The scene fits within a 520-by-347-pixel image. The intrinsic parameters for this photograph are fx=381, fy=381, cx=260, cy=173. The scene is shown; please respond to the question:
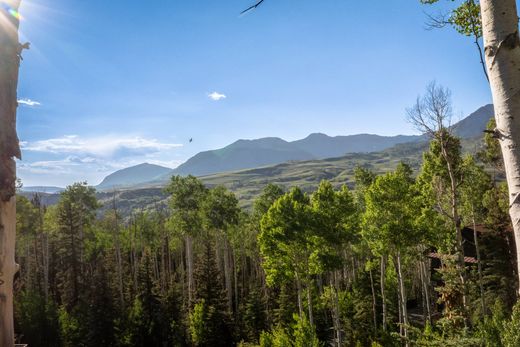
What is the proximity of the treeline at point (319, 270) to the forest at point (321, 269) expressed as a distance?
4.6 inches

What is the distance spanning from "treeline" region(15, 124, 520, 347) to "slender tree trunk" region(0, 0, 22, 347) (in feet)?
53.1

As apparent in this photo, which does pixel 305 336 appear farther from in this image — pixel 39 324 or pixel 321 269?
pixel 39 324

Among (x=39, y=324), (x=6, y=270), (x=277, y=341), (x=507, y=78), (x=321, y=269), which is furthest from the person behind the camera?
(x=39, y=324)

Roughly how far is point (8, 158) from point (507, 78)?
11.3 feet

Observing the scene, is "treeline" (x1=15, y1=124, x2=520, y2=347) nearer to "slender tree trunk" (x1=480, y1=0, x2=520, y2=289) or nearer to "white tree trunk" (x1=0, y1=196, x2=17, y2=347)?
"slender tree trunk" (x1=480, y1=0, x2=520, y2=289)

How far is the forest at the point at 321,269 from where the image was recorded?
2367 centimetres

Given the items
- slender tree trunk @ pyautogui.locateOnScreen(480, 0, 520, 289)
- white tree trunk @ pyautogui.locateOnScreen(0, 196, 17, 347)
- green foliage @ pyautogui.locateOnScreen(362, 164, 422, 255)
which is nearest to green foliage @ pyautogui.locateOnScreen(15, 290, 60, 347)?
green foliage @ pyautogui.locateOnScreen(362, 164, 422, 255)

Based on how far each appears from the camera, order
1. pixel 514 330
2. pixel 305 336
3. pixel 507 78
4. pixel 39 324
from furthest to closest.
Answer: pixel 39 324 < pixel 305 336 < pixel 514 330 < pixel 507 78

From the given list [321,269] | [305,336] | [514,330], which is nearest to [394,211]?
[321,269]

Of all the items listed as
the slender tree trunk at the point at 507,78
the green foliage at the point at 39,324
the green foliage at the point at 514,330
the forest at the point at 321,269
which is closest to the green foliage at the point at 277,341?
the forest at the point at 321,269

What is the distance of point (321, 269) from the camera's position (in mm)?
28516

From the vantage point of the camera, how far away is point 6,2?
9.60 feet

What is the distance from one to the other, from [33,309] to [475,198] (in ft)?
132

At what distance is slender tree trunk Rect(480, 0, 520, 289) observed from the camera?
2135 mm
